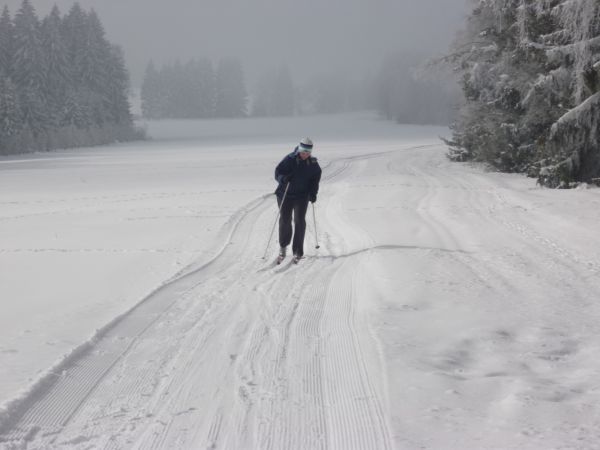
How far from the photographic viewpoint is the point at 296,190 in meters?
9.05

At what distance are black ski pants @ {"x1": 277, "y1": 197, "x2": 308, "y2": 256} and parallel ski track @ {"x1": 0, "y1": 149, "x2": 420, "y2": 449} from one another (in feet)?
7.44

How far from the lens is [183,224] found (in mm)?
12711

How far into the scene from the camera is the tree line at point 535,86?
1323cm

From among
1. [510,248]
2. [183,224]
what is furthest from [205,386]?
[183,224]

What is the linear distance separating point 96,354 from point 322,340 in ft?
6.24

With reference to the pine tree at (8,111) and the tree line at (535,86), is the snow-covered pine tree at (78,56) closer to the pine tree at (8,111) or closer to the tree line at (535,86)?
the pine tree at (8,111)

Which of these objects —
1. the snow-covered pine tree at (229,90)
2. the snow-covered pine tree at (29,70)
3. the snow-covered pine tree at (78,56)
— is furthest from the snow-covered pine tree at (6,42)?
the snow-covered pine tree at (229,90)

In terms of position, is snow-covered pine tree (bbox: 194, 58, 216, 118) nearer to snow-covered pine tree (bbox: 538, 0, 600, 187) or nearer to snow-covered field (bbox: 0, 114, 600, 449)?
snow-covered pine tree (bbox: 538, 0, 600, 187)

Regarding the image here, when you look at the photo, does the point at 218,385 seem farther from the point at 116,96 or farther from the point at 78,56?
the point at 116,96

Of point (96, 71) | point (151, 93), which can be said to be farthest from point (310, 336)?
point (151, 93)

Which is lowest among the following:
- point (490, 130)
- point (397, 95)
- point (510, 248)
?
point (510, 248)

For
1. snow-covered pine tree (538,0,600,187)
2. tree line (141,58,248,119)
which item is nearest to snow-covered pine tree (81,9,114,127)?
tree line (141,58,248,119)

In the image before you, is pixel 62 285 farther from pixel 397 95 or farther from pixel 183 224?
pixel 397 95

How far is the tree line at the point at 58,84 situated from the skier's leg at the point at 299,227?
49.0 m
